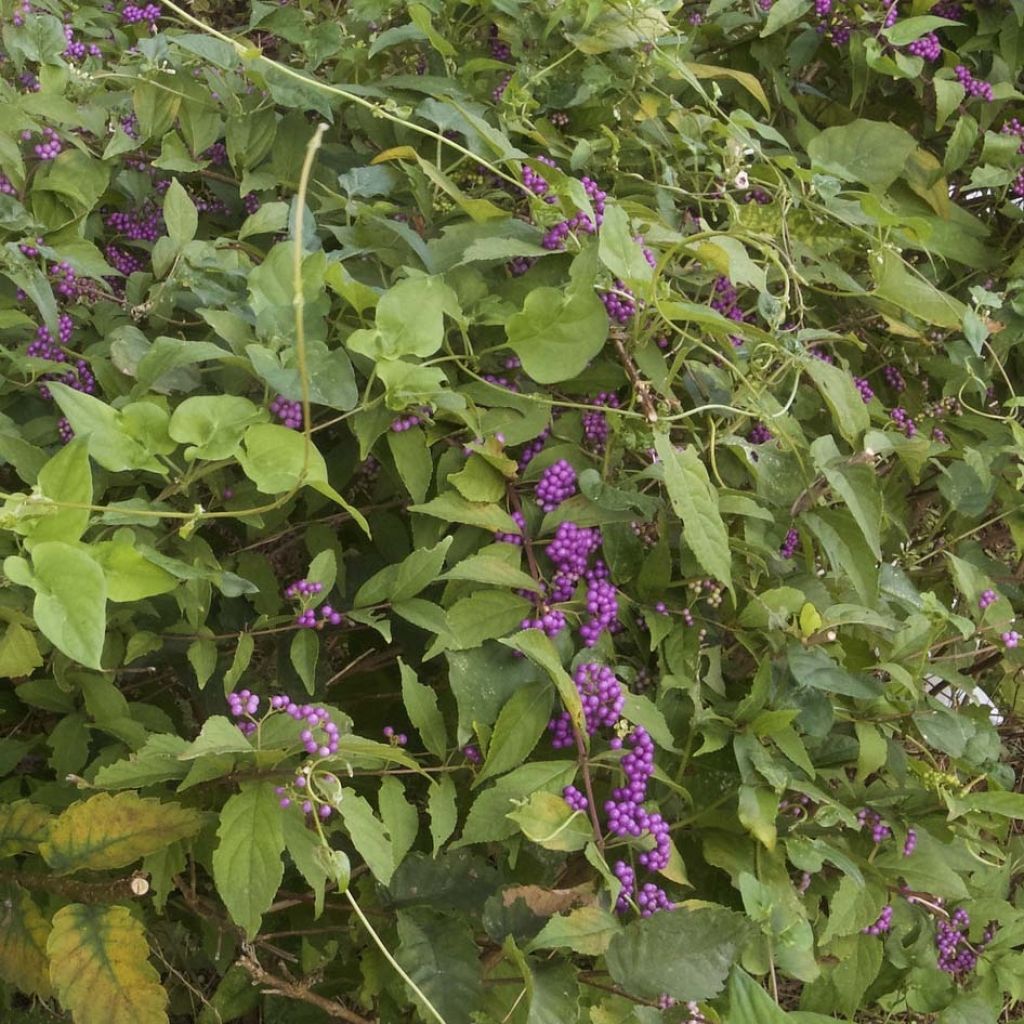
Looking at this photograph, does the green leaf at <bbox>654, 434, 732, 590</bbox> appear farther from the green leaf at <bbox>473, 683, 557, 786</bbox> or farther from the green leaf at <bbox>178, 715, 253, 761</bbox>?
the green leaf at <bbox>178, 715, 253, 761</bbox>

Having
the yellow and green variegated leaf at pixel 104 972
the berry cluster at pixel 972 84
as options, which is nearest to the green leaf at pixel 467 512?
the yellow and green variegated leaf at pixel 104 972

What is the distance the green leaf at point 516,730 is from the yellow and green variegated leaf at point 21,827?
429 millimetres

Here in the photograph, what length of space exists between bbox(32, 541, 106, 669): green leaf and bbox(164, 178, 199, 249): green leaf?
0.43 m

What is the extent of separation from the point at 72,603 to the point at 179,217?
0.48 metres

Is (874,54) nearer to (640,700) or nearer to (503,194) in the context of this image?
(503,194)

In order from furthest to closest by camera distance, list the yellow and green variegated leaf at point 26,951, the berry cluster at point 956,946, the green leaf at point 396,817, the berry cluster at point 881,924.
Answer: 1. the berry cluster at point 956,946
2. the berry cluster at point 881,924
3. the yellow and green variegated leaf at point 26,951
4. the green leaf at point 396,817

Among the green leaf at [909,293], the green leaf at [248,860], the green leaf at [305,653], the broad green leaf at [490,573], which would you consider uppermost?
the green leaf at [909,293]

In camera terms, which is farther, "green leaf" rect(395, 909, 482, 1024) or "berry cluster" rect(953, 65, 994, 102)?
"berry cluster" rect(953, 65, 994, 102)

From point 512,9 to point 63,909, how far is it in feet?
3.37

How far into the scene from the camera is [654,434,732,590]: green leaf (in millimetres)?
869

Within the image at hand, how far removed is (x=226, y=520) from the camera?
1.04m

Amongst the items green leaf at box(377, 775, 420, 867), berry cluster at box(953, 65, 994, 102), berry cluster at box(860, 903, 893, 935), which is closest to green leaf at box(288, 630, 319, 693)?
green leaf at box(377, 775, 420, 867)

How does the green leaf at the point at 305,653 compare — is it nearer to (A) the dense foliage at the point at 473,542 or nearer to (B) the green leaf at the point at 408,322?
(A) the dense foliage at the point at 473,542

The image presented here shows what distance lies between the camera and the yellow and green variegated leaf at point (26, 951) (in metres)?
0.99
